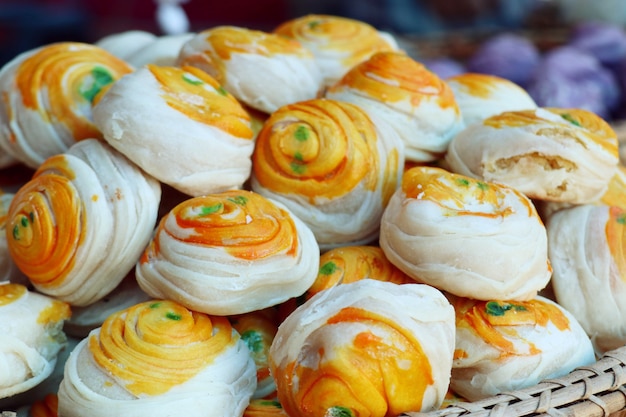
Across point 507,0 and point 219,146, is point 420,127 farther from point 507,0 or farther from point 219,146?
point 507,0

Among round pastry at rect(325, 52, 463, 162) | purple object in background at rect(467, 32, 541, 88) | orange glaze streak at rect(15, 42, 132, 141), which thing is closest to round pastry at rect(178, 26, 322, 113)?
round pastry at rect(325, 52, 463, 162)

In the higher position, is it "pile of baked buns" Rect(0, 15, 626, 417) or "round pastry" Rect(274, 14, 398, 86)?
"round pastry" Rect(274, 14, 398, 86)

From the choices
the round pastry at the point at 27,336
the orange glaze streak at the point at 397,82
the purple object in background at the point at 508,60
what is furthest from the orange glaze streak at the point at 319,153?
the purple object in background at the point at 508,60

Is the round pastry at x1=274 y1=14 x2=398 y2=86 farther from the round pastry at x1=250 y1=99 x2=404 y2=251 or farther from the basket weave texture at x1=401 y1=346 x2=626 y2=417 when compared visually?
the basket weave texture at x1=401 y1=346 x2=626 y2=417

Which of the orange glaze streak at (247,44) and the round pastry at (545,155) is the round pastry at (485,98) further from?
the orange glaze streak at (247,44)

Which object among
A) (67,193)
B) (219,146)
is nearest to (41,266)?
(67,193)

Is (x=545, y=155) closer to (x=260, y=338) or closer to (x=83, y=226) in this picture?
(x=260, y=338)

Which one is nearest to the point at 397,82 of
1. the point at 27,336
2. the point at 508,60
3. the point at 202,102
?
the point at 202,102
